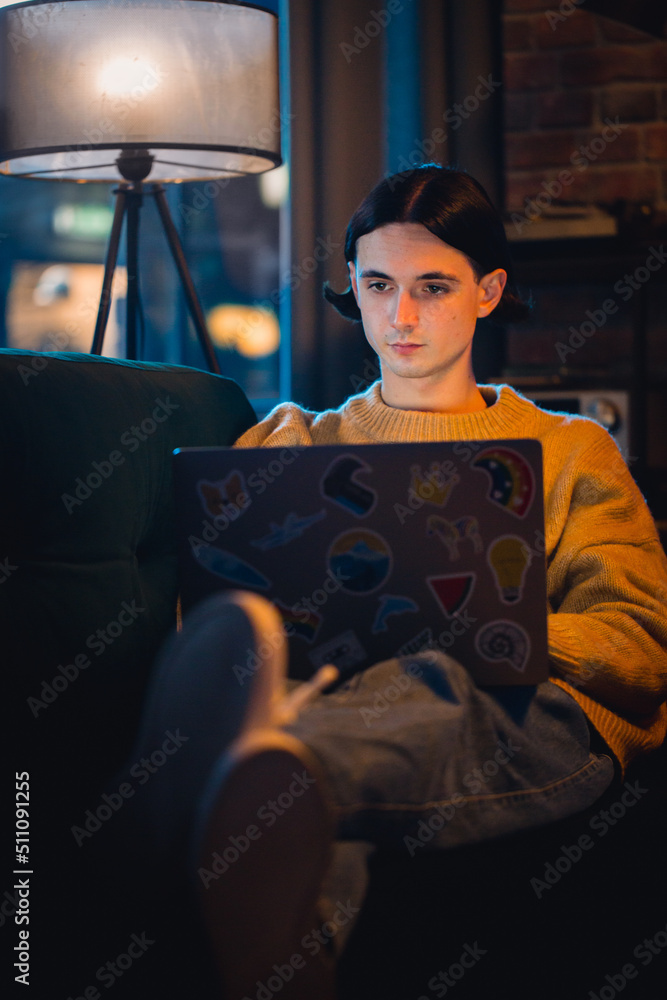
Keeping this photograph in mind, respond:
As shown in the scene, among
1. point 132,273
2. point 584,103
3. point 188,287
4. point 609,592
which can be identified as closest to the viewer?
point 609,592

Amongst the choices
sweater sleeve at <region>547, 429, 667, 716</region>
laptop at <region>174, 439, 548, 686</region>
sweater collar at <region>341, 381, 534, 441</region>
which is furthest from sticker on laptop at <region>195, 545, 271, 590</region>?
sweater collar at <region>341, 381, 534, 441</region>

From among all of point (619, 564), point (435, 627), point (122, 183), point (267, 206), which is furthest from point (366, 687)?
point (267, 206)

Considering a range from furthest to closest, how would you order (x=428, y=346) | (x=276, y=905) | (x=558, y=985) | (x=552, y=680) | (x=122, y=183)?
(x=122, y=183)
(x=428, y=346)
(x=552, y=680)
(x=558, y=985)
(x=276, y=905)

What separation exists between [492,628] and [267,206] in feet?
9.67

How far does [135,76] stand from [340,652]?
1.13 meters

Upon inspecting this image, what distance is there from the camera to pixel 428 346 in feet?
4.58

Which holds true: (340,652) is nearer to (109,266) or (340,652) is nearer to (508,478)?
(508,478)

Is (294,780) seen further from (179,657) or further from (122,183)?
(122,183)

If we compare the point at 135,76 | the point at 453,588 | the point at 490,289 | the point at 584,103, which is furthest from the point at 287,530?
the point at 584,103

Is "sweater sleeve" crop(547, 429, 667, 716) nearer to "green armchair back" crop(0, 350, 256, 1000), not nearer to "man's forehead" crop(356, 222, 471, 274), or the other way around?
"man's forehead" crop(356, 222, 471, 274)

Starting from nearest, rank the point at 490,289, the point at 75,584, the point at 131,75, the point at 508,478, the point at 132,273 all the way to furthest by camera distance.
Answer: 1. the point at 508,478
2. the point at 75,584
3. the point at 490,289
4. the point at 131,75
5. the point at 132,273

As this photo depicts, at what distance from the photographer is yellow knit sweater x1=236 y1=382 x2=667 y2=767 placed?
1153mm

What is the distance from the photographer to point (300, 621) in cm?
98

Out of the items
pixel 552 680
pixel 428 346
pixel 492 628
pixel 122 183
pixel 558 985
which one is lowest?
pixel 558 985
